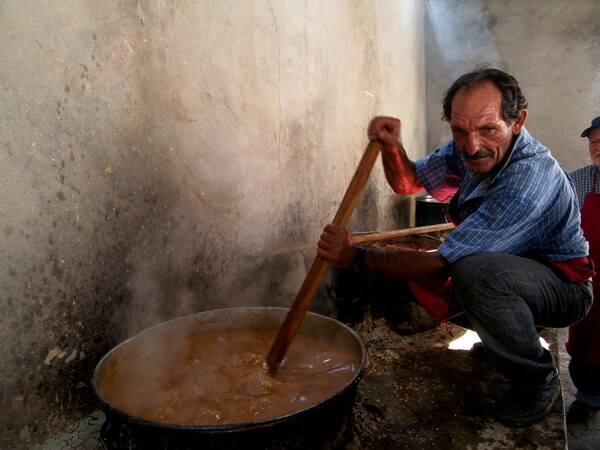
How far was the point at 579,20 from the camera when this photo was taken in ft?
24.9

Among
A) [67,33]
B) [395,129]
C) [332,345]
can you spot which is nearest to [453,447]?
[332,345]

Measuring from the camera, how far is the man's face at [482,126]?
94.8 inches

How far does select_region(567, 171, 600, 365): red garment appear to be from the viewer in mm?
2986

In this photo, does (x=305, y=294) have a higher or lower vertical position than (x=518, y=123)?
lower

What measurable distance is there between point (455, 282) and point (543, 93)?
23.5ft

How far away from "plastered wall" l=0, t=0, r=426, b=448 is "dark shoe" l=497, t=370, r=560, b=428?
5.61 feet

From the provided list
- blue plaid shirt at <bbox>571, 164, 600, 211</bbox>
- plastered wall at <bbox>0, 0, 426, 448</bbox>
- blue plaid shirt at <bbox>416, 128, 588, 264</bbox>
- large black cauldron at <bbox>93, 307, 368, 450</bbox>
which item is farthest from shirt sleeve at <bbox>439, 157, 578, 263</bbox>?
plastered wall at <bbox>0, 0, 426, 448</bbox>

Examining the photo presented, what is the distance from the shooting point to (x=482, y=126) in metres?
2.42

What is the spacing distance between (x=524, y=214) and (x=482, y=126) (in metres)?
0.55

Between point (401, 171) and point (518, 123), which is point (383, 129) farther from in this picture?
point (518, 123)

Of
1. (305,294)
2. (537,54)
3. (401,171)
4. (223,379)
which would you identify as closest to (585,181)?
(401,171)

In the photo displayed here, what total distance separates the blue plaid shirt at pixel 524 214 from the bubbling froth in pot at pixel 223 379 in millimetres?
948

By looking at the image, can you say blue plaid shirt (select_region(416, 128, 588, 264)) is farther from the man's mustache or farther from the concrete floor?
the concrete floor

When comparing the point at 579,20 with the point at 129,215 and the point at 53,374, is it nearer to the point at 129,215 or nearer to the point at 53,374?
the point at 129,215
